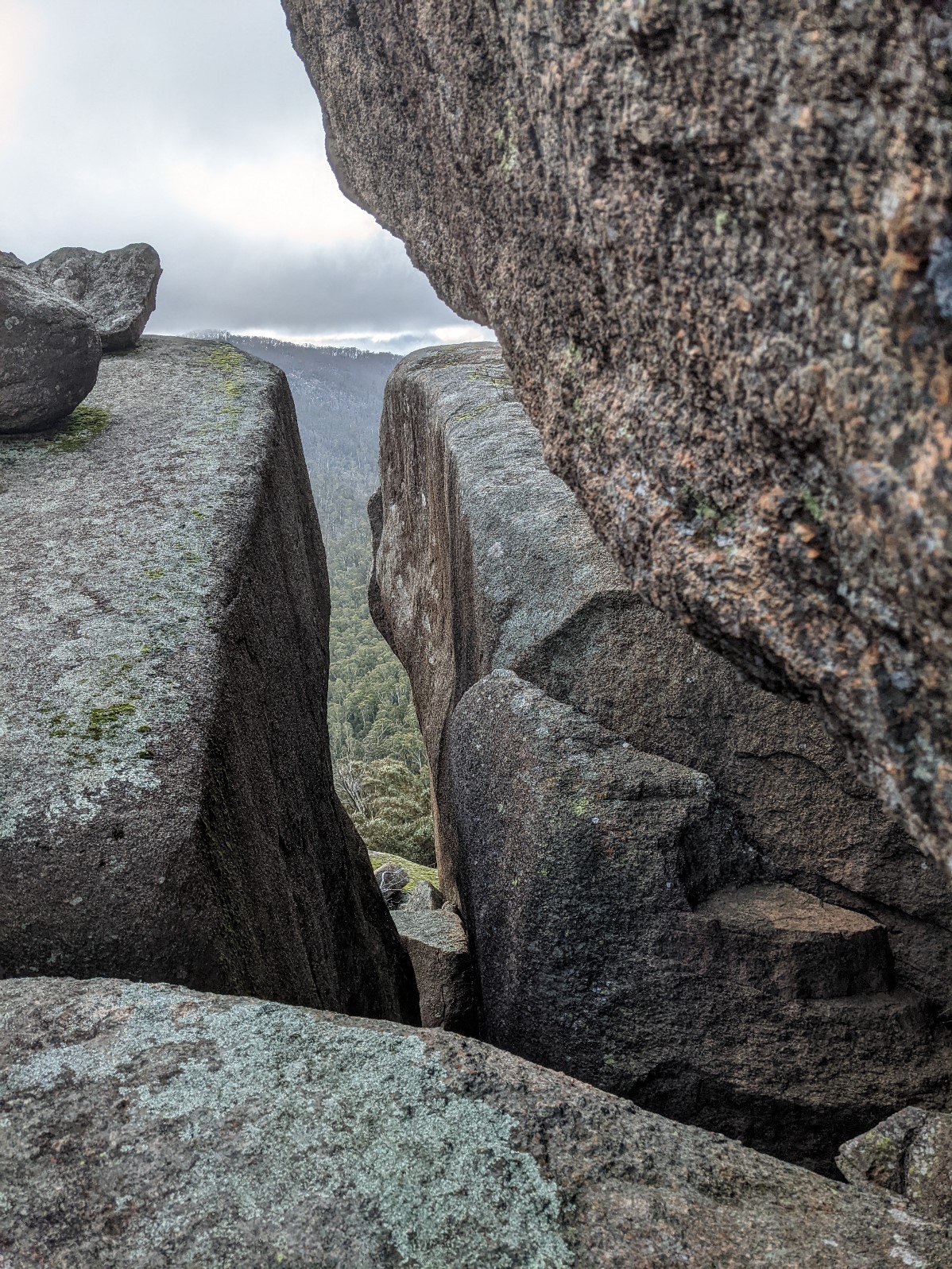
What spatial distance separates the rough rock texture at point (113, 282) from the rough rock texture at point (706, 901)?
668 centimetres

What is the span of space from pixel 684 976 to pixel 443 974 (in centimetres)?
394

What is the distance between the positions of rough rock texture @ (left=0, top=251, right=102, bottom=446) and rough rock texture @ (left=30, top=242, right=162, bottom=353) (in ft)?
8.13

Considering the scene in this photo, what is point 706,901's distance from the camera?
18.6 ft

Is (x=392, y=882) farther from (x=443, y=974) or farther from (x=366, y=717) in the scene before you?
(x=366, y=717)

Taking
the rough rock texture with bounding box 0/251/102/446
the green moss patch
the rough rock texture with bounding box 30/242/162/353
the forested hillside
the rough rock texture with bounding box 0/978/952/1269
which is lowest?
the forested hillside

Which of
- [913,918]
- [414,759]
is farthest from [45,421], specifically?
[414,759]

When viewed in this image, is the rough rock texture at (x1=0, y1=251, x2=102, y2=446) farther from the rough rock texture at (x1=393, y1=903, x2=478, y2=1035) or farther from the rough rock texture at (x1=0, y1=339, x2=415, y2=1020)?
the rough rock texture at (x1=393, y1=903, x2=478, y2=1035)

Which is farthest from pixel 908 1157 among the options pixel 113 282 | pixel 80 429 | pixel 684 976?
pixel 113 282

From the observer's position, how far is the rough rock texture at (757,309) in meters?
1.84

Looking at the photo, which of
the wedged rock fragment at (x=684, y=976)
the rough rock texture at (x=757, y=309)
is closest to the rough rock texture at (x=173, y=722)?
the wedged rock fragment at (x=684, y=976)

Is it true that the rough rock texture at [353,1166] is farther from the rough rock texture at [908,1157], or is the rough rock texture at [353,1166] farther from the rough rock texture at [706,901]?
the rough rock texture at [706,901]

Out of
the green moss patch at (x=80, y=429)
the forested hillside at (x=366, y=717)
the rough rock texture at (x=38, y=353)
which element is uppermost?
the rough rock texture at (x=38, y=353)

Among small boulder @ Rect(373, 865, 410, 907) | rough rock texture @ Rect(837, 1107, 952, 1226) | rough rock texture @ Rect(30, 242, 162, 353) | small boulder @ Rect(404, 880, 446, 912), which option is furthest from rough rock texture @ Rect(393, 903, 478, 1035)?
rough rock texture @ Rect(30, 242, 162, 353)

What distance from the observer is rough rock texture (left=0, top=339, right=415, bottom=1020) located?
13.7 feet
